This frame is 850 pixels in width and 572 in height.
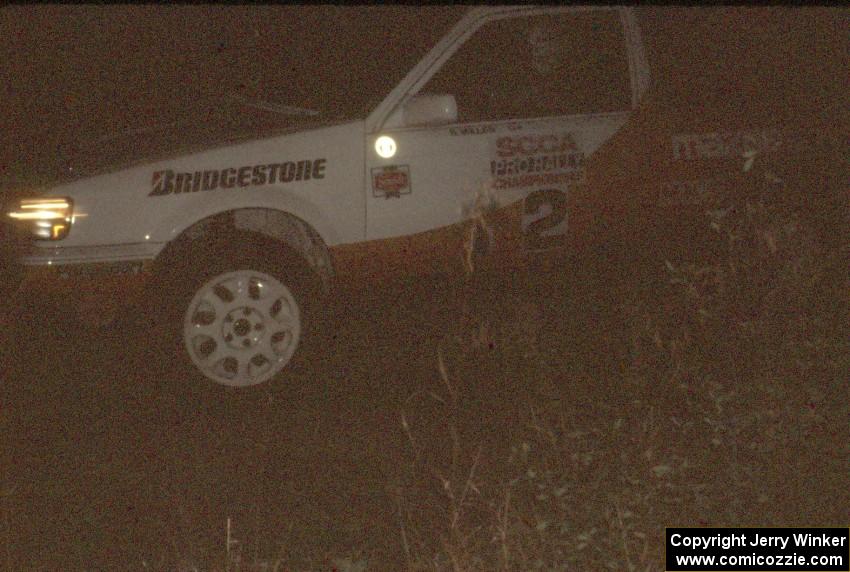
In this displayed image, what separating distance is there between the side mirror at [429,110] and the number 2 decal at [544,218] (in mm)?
582

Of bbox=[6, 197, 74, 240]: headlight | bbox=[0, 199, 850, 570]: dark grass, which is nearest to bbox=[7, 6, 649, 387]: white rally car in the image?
bbox=[6, 197, 74, 240]: headlight

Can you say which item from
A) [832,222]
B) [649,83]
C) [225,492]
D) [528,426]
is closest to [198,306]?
[225,492]

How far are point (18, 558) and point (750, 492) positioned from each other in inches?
95.1

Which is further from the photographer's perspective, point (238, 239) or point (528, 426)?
point (238, 239)

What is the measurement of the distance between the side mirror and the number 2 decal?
1.91 feet

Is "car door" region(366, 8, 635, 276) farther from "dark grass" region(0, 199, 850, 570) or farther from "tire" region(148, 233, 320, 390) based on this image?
"tire" region(148, 233, 320, 390)

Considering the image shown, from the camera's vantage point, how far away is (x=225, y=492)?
4.42 meters

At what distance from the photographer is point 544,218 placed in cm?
584

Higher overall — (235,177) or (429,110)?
(429,110)

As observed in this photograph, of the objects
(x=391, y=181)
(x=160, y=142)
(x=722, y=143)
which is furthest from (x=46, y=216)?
(x=722, y=143)

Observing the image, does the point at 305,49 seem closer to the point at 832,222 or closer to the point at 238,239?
the point at 238,239

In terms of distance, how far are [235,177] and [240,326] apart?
68cm

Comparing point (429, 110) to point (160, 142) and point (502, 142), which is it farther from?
point (160, 142)

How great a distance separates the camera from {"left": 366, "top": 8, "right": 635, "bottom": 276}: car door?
18.5ft
